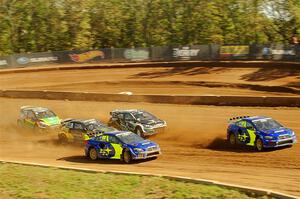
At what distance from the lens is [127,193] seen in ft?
47.1

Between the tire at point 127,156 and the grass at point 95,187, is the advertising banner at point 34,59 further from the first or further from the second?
the grass at point 95,187

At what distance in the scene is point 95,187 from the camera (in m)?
15.0

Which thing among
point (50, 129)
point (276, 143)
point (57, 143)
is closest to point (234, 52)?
point (50, 129)

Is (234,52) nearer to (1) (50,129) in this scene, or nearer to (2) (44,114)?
(2) (44,114)

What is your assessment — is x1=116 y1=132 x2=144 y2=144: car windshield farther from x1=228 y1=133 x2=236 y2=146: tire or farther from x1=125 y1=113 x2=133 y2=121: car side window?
x1=125 y1=113 x2=133 y2=121: car side window

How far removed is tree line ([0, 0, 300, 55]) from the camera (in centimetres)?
5947

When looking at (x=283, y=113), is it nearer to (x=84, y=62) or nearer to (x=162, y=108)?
(x=162, y=108)

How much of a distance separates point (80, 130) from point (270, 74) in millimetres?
21695

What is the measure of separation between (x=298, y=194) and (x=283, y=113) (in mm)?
13611

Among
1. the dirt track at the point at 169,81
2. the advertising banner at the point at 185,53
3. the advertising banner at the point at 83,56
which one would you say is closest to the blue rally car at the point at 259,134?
the dirt track at the point at 169,81

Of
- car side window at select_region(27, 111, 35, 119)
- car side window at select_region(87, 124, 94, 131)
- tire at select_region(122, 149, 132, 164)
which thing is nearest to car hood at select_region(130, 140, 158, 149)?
tire at select_region(122, 149, 132, 164)

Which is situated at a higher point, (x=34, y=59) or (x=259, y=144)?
(x=34, y=59)

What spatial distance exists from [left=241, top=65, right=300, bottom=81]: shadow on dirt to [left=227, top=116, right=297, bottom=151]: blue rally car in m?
18.8

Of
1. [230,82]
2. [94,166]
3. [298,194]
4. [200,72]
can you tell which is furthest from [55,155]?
[200,72]
